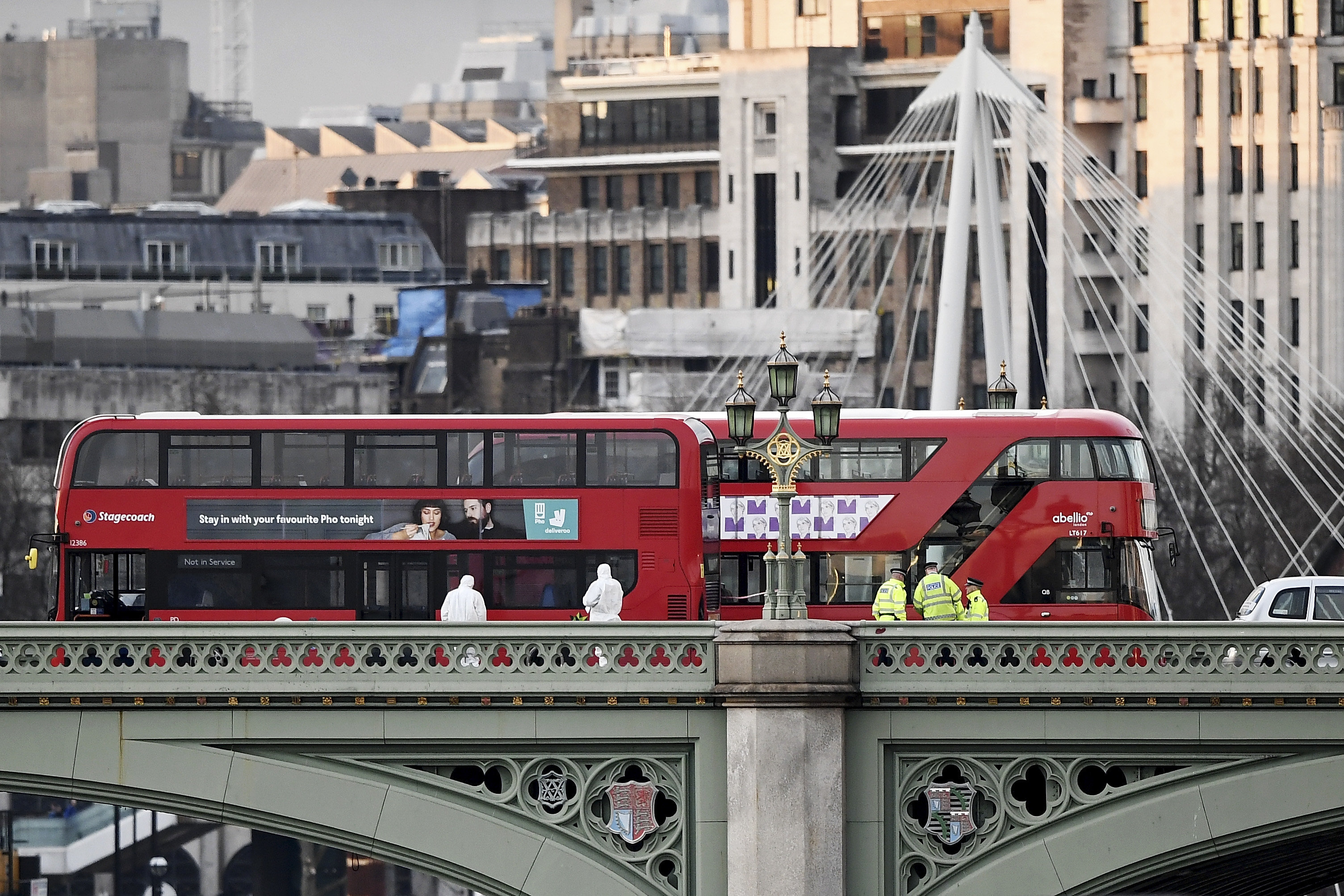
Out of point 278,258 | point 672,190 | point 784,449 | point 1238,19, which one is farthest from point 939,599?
point 278,258

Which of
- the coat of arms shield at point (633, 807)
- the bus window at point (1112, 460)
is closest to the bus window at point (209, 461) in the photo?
the bus window at point (1112, 460)

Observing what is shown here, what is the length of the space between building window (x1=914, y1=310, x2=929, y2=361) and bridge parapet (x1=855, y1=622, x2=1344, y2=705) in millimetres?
109413

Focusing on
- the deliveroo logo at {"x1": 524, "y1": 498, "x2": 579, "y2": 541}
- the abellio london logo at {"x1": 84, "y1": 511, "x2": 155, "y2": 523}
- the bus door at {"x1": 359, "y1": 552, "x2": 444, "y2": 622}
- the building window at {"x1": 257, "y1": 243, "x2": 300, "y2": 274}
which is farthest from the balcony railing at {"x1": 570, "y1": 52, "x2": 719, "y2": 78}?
the abellio london logo at {"x1": 84, "y1": 511, "x2": 155, "y2": 523}

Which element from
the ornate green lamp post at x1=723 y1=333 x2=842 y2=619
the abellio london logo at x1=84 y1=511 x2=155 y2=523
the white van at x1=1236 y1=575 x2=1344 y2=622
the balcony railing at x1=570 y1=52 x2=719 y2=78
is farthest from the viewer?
the balcony railing at x1=570 y1=52 x2=719 y2=78

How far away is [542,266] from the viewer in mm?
163875

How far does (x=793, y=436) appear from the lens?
39406 millimetres

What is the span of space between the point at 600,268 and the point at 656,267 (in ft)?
10.6

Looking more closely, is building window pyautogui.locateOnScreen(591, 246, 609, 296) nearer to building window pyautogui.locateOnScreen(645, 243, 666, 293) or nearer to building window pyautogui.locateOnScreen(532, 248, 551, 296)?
building window pyautogui.locateOnScreen(645, 243, 666, 293)

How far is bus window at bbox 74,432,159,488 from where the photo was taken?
48.7 metres

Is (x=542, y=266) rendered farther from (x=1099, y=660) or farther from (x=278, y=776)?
(x=1099, y=660)

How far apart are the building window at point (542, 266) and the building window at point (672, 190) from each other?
6.44 metres

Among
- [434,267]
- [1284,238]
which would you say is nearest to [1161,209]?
[1284,238]

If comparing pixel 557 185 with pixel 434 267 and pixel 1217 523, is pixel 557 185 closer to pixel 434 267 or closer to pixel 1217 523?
pixel 434 267

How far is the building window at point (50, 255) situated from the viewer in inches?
6417
